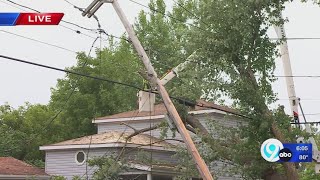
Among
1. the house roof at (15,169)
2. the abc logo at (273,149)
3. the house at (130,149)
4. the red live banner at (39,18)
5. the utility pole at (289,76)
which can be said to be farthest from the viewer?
the house roof at (15,169)

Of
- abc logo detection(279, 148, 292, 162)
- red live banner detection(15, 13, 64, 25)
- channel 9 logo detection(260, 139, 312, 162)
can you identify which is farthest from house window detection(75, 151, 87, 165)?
red live banner detection(15, 13, 64, 25)

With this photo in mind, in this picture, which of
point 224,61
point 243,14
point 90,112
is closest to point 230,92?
point 224,61

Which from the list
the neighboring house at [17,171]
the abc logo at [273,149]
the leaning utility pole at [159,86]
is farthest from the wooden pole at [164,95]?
the neighboring house at [17,171]

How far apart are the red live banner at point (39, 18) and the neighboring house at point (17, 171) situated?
1347 centimetres

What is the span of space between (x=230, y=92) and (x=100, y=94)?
19.5 metres

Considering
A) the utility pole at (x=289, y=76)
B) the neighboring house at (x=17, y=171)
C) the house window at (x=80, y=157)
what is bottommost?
the neighboring house at (x=17, y=171)

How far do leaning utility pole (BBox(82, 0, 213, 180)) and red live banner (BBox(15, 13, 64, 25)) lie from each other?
3112 mm

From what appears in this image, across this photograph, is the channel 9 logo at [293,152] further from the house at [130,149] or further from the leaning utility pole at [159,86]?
the house at [130,149]

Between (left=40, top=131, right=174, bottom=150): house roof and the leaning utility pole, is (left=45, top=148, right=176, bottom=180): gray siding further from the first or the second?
the leaning utility pole

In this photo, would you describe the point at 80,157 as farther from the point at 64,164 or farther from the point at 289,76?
the point at 289,76

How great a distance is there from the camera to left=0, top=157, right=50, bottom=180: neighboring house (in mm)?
Answer: 23428

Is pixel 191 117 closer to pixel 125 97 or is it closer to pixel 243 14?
pixel 243 14

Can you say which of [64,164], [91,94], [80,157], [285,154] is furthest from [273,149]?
[91,94]

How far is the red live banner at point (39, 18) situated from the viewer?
1060cm
